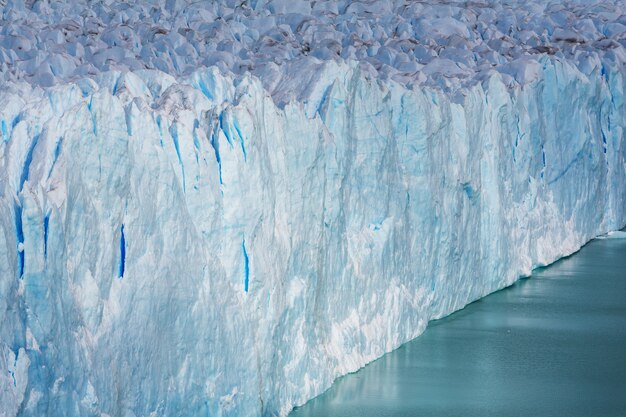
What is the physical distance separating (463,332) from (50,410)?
6.42 m

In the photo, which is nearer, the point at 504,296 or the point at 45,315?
the point at 45,315

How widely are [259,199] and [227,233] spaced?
399 mm

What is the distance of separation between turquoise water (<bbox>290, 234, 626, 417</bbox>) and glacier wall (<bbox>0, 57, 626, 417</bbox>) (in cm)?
25

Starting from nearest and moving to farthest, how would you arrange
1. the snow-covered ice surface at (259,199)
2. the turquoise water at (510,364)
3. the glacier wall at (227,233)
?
the glacier wall at (227,233), the snow-covered ice surface at (259,199), the turquoise water at (510,364)

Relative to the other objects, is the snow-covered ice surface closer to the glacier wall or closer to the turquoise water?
the glacier wall

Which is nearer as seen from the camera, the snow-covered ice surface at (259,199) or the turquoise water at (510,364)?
the snow-covered ice surface at (259,199)

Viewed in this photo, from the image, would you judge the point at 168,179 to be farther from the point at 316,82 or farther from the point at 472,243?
the point at 472,243

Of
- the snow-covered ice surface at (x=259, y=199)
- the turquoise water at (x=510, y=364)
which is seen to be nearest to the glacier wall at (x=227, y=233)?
the snow-covered ice surface at (x=259, y=199)

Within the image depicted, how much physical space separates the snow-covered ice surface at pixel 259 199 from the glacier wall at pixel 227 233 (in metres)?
0.02

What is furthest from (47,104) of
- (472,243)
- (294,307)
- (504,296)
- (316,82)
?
(504,296)

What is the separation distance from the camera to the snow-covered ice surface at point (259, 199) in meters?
7.83

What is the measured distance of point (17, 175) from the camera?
7984 mm

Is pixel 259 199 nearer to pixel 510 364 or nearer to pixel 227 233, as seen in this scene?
pixel 227 233

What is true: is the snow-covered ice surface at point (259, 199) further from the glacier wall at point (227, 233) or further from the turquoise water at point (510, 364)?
the turquoise water at point (510, 364)
